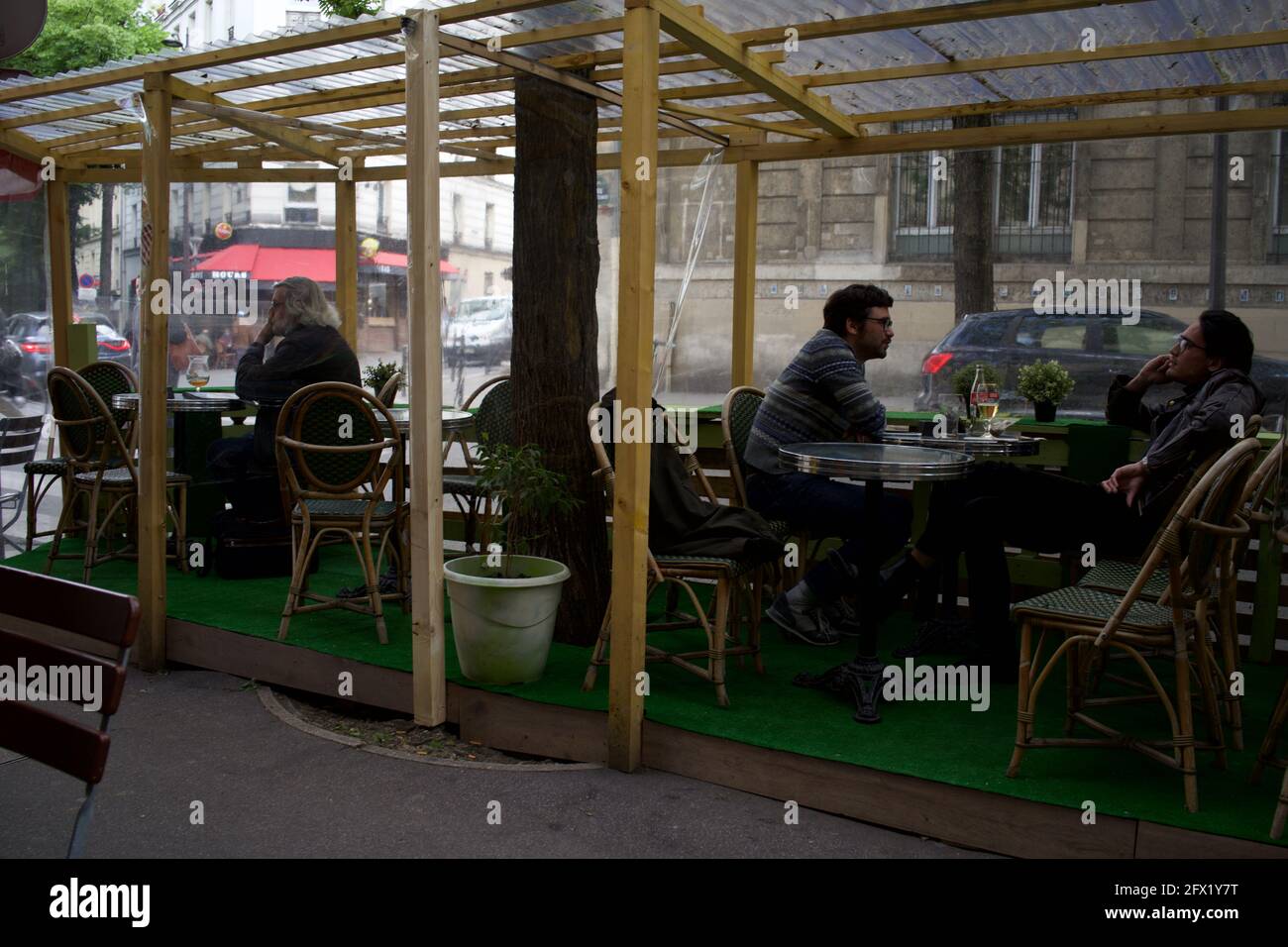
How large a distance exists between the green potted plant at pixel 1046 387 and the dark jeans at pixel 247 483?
349 centimetres

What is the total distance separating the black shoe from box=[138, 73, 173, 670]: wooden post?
9.81ft

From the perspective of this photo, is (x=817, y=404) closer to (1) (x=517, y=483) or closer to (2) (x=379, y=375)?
(1) (x=517, y=483)

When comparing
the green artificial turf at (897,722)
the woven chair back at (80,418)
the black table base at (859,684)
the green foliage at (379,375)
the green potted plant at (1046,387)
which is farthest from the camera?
the green foliage at (379,375)

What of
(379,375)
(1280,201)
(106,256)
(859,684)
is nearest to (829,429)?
(859,684)

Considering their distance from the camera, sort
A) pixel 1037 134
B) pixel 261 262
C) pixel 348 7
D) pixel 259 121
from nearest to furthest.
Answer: pixel 1037 134 < pixel 259 121 < pixel 348 7 < pixel 261 262

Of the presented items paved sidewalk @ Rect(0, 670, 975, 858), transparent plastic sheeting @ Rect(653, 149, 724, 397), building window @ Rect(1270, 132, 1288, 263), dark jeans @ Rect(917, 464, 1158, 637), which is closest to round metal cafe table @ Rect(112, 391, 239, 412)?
transparent plastic sheeting @ Rect(653, 149, 724, 397)

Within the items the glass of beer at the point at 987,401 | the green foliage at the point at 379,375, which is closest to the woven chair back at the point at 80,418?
the green foliage at the point at 379,375

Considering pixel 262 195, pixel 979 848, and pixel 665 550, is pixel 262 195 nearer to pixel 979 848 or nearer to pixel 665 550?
pixel 665 550

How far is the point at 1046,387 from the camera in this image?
17.4 ft

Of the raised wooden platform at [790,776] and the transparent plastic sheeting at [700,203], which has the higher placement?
the transparent plastic sheeting at [700,203]

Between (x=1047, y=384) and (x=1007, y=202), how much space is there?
37.0 feet

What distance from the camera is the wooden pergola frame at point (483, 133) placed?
3.73 metres

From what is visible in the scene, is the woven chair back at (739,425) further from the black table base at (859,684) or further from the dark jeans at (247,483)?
the dark jeans at (247,483)

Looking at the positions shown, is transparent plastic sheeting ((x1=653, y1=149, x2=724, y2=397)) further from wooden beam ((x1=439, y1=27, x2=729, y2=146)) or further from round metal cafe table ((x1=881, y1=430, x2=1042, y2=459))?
round metal cafe table ((x1=881, y1=430, x2=1042, y2=459))
